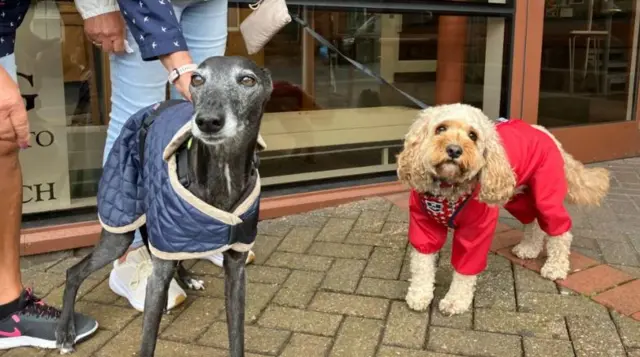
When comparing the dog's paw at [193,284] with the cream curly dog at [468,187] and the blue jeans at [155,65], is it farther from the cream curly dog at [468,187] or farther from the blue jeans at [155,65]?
the cream curly dog at [468,187]

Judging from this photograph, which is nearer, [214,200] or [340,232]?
[214,200]

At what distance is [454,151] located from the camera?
9.87 ft

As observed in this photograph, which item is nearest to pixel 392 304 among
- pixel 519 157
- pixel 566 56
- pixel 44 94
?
pixel 519 157

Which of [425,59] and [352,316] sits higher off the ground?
[425,59]

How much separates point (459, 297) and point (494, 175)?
67 centimetres

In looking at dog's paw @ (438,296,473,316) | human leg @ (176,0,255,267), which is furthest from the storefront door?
human leg @ (176,0,255,267)

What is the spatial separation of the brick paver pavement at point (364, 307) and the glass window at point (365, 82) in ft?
3.44

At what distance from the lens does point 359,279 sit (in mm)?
3707

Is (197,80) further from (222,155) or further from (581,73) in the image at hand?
(581,73)

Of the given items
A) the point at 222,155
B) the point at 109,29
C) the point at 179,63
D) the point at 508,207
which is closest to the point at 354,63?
the point at 508,207

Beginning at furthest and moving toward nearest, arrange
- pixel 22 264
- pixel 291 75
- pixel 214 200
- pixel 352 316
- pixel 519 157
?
pixel 291 75, pixel 22 264, pixel 519 157, pixel 352 316, pixel 214 200

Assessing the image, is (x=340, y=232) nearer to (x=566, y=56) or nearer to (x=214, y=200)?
(x=214, y=200)

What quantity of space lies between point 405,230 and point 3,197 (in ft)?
8.59

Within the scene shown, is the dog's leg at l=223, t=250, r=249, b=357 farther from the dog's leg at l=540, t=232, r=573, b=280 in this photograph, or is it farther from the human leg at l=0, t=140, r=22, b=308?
the dog's leg at l=540, t=232, r=573, b=280
